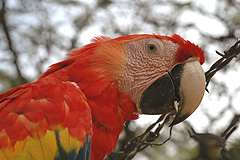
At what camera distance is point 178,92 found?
222 cm

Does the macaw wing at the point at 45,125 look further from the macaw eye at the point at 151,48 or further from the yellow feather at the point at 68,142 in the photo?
the macaw eye at the point at 151,48

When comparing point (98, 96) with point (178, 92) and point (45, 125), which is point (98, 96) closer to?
point (45, 125)

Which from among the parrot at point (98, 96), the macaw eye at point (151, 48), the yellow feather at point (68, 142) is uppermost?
the macaw eye at point (151, 48)

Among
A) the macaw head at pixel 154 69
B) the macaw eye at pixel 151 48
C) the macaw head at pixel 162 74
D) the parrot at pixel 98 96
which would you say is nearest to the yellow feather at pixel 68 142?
the parrot at pixel 98 96

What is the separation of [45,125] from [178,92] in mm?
1036

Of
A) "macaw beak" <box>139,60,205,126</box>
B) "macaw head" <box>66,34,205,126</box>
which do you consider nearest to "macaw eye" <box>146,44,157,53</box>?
"macaw head" <box>66,34,205,126</box>

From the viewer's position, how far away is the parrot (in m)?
1.87

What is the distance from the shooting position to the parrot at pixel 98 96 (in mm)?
1866

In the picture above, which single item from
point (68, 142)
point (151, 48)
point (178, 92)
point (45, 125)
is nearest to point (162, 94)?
point (178, 92)

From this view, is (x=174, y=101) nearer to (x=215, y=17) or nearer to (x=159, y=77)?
(x=159, y=77)

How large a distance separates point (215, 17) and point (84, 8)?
2625 millimetres

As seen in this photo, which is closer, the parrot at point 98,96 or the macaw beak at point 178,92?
the parrot at point 98,96

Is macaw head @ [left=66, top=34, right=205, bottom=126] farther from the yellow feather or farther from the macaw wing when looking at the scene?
the yellow feather

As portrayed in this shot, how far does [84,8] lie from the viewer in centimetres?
590
